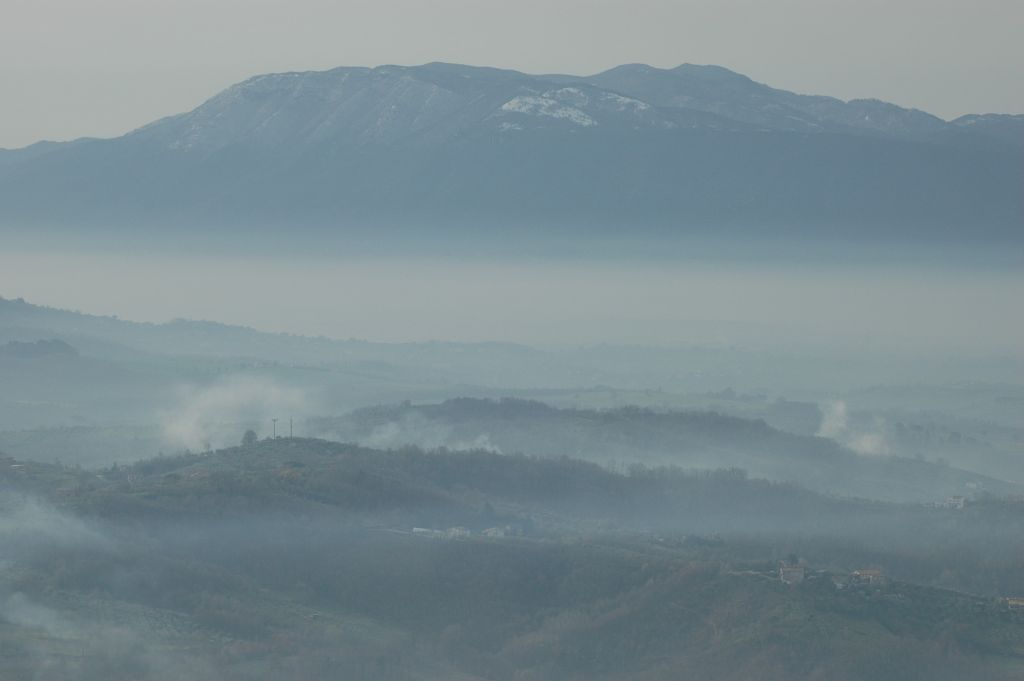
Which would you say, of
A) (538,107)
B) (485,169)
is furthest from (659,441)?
(538,107)

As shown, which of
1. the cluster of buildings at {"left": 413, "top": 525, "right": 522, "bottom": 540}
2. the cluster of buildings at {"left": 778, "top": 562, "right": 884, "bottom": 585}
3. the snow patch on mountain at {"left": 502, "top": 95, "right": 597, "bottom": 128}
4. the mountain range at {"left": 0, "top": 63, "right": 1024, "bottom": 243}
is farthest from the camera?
the snow patch on mountain at {"left": 502, "top": 95, "right": 597, "bottom": 128}

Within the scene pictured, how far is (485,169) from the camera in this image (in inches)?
7505

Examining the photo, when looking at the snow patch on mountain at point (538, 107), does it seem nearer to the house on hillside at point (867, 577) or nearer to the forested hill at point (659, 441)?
the forested hill at point (659, 441)

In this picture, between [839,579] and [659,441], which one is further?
[659,441]

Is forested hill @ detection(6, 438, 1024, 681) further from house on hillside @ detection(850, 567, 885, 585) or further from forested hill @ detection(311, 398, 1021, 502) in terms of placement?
forested hill @ detection(311, 398, 1021, 502)

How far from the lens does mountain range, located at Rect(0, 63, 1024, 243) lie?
611 ft

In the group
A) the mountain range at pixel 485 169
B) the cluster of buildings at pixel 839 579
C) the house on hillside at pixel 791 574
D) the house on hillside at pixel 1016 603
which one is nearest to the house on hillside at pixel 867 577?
the cluster of buildings at pixel 839 579

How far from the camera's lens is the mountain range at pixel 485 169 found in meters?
186

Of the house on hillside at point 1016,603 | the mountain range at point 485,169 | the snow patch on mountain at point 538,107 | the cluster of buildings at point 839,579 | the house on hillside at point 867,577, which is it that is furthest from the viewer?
the snow patch on mountain at point 538,107

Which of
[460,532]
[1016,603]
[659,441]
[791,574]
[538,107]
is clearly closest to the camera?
[791,574]

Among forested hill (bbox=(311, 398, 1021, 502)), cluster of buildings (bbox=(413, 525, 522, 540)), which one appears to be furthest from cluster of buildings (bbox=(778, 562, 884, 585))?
forested hill (bbox=(311, 398, 1021, 502))

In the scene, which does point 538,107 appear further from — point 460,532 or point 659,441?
point 460,532

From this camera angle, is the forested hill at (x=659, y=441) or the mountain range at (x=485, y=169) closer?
the forested hill at (x=659, y=441)

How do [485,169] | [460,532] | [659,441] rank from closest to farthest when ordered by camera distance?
[460,532], [659,441], [485,169]
